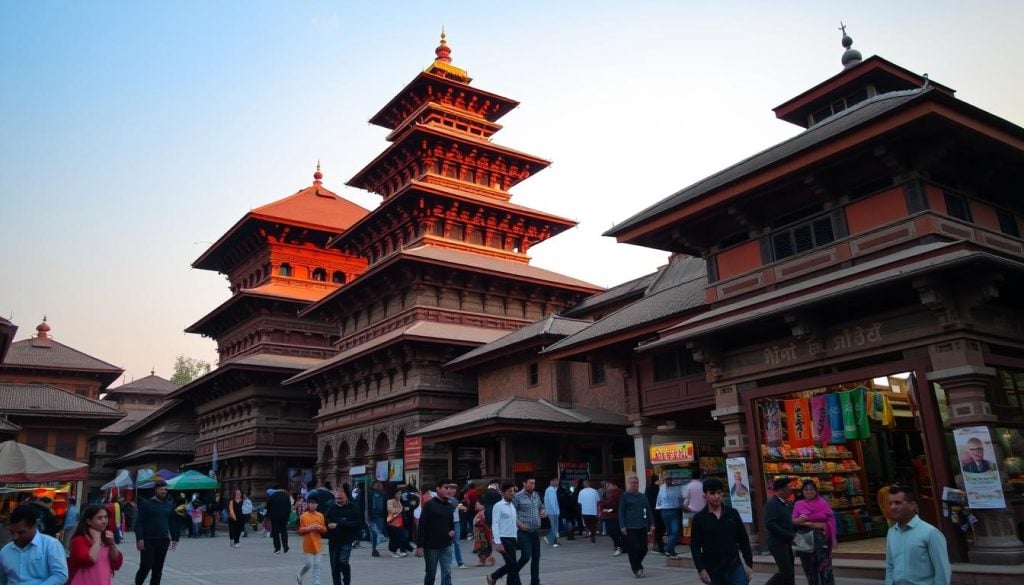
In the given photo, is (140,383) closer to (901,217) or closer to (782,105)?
(782,105)

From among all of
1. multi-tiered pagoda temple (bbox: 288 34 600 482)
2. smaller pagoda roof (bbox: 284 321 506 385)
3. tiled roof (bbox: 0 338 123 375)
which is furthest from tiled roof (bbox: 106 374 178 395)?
smaller pagoda roof (bbox: 284 321 506 385)

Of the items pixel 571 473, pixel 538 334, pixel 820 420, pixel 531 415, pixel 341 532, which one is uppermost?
pixel 538 334

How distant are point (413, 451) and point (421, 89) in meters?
22.3

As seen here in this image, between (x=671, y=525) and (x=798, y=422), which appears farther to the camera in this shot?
(x=671, y=525)

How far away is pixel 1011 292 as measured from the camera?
1348cm

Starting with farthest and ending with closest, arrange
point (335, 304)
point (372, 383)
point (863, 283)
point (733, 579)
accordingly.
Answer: point (335, 304)
point (372, 383)
point (863, 283)
point (733, 579)

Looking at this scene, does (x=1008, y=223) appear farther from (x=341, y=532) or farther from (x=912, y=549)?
(x=341, y=532)

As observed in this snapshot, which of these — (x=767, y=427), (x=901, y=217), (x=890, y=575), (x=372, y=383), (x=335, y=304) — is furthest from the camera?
(x=335, y=304)

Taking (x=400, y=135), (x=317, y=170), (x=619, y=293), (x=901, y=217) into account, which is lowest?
(x=901, y=217)

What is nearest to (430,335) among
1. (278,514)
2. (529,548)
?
(278,514)

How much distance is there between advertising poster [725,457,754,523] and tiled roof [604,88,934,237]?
17.7 feet

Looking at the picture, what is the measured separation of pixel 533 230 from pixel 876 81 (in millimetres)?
21866

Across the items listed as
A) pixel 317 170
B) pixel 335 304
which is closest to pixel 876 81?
pixel 335 304

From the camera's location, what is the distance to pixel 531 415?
2334 centimetres
